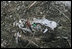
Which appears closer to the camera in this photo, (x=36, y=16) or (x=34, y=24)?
(x=34, y=24)

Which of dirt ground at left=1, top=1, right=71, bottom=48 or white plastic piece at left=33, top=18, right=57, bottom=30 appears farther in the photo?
white plastic piece at left=33, top=18, right=57, bottom=30

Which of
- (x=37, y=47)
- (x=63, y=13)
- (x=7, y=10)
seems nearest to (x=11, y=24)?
(x=7, y=10)

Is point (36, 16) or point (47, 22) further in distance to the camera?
point (36, 16)

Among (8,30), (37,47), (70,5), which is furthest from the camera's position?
(70,5)

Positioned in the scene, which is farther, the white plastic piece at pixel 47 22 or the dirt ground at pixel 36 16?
the white plastic piece at pixel 47 22

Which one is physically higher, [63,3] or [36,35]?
[63,3]

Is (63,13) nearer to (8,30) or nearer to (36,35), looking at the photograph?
(36,35)

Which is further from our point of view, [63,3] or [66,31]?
[63,3]

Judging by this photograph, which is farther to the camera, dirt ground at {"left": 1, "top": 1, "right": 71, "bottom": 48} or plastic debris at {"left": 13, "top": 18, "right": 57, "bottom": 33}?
plastic debris at {"left": 13, "top": 18, "right": 57, "bottom": 33}
